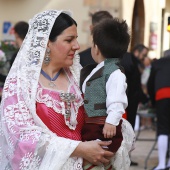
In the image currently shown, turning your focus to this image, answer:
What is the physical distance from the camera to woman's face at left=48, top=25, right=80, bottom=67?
381 cm

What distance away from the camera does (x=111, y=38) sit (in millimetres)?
4027

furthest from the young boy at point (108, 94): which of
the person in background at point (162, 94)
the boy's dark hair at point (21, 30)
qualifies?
the person in background at point (162, 94)

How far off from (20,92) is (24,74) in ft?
0.36

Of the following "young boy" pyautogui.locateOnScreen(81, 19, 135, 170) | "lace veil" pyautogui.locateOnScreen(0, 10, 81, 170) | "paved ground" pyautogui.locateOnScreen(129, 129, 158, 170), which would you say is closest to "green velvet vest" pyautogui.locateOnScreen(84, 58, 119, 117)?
"young boy" pyautogui.locateOnScreen(81, 19, 135, 170)

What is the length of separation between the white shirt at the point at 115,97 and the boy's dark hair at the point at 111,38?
0.61 ft

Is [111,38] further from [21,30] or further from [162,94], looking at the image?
[162,94]

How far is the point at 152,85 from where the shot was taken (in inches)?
367

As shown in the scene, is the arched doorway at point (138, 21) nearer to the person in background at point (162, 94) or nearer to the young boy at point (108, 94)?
the person in background at point (162, 94)

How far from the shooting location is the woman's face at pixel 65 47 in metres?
3.81

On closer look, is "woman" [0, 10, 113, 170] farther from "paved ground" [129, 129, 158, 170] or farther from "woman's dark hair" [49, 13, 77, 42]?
"paved ground" [129, 129, 158, 170]

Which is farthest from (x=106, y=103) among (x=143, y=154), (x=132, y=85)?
(x=143, y=154)

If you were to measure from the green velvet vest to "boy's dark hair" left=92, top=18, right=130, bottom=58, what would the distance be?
0.13 meters

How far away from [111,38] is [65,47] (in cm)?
34

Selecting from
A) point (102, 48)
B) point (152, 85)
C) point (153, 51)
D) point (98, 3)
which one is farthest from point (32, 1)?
point (102, 48)
